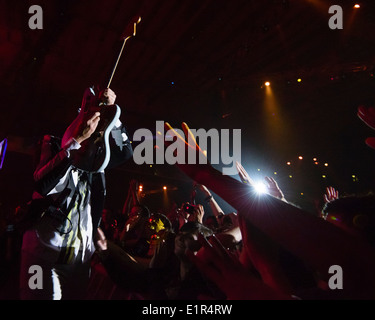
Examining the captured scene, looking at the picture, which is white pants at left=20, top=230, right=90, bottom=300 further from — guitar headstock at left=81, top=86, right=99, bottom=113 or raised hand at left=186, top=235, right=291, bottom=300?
raised hand at left=186, top=235, right=291, bottom=300

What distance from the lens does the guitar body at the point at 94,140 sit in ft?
5.20

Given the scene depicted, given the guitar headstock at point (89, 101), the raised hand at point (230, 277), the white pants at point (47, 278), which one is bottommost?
the white pants at point (47, 278)

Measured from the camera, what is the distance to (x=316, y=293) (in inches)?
35.4

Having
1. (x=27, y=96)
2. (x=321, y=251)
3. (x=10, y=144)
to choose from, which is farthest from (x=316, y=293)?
(x=10, y=144)

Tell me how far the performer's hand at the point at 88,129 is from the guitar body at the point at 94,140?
0.11ft

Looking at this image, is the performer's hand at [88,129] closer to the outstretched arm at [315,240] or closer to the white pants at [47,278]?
the white pants at [47,278]

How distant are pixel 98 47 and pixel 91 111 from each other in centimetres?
353

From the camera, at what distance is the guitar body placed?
1.59 metres

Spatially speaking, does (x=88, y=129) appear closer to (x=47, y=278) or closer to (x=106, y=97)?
(x=106, y=97)

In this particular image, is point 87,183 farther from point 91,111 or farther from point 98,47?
point 98,47

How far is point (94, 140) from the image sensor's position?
1.65 m

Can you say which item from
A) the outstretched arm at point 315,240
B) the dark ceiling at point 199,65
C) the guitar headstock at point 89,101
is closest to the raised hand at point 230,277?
the outstretched arm at point 315,240

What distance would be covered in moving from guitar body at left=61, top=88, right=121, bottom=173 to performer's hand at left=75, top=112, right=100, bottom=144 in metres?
0.03

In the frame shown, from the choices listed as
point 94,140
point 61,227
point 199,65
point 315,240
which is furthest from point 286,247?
point 199,65
